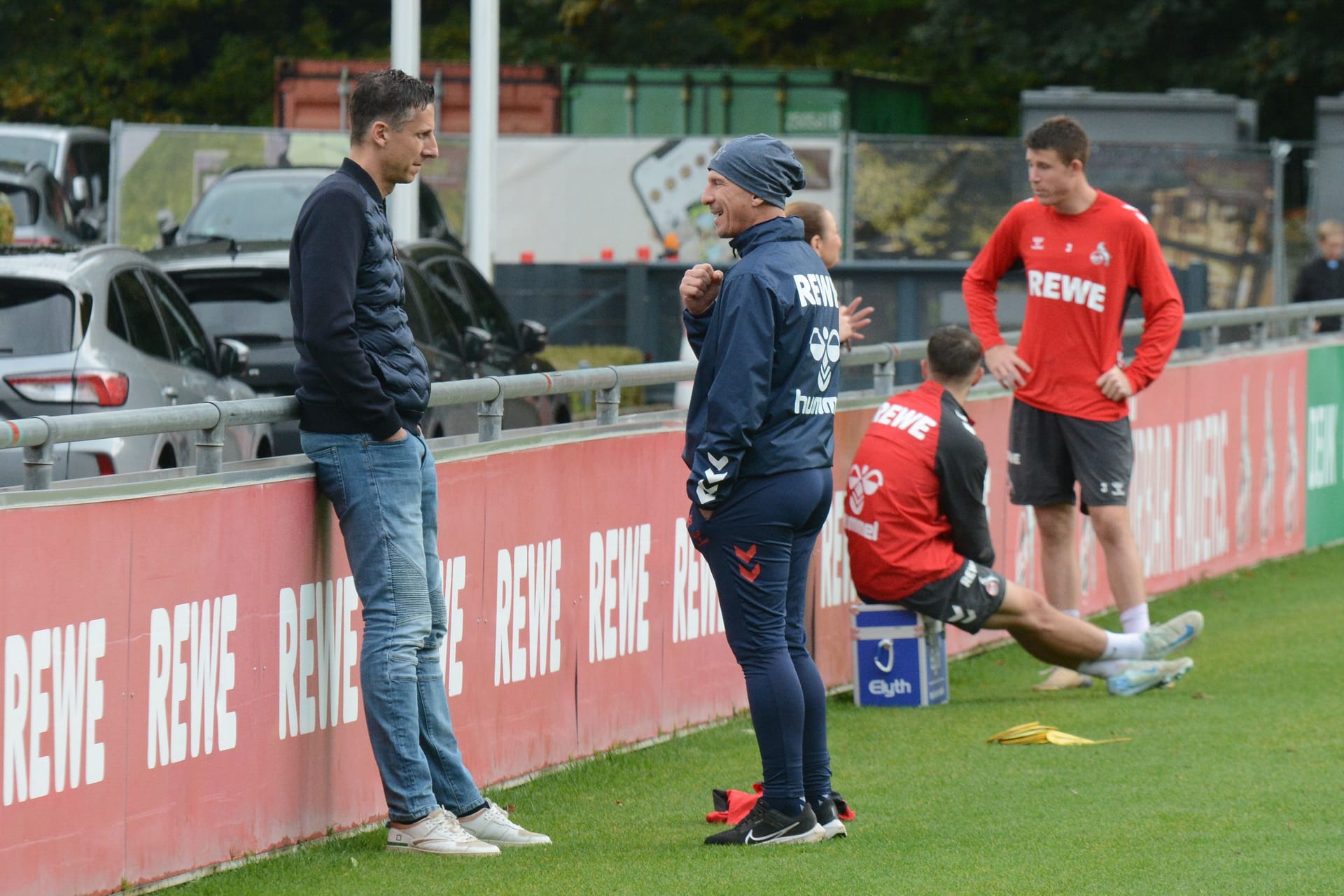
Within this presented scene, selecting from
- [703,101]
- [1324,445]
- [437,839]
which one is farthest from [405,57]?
[703,101]

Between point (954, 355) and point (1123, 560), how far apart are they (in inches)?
49.9

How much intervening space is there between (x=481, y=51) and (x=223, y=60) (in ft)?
76.0

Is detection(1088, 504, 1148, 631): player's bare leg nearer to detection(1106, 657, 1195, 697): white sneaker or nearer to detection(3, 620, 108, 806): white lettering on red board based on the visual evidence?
detection(1106, 657, 1195, 697): white sneaker

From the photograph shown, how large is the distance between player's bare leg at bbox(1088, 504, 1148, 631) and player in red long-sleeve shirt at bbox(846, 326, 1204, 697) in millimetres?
500

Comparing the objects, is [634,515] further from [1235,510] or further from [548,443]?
[1235,510]

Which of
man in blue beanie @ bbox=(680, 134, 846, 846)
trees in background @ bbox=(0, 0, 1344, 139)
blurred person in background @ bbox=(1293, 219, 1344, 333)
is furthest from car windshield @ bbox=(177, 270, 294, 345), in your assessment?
trees in background @ bbox=(0, 0, 1344, 139)

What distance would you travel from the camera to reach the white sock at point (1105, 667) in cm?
799

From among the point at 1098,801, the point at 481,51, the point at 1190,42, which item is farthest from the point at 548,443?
the point at 1190,42

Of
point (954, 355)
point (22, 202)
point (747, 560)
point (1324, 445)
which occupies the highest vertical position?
point (22, 202)

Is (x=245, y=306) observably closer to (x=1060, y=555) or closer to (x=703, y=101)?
(x=1060, y=555)

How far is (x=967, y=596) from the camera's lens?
7652 millimetres

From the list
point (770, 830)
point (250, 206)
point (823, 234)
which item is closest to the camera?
point (770, 830)

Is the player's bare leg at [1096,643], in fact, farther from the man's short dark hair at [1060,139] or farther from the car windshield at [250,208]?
the car windshield at [250,208]

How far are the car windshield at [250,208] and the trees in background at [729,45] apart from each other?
17.6m
